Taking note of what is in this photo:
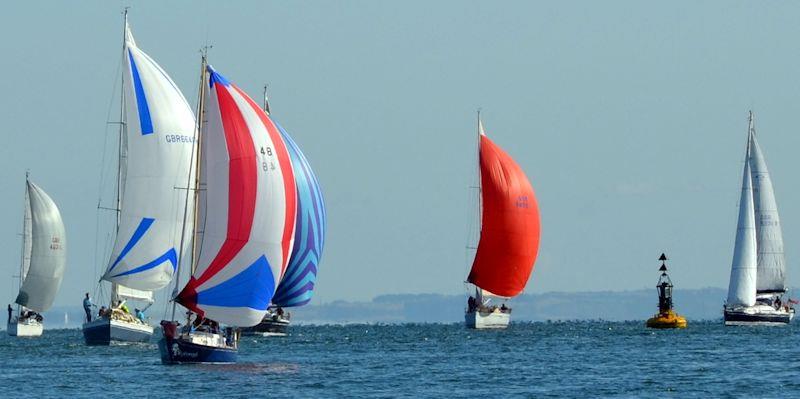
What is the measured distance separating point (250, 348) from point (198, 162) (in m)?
23.1

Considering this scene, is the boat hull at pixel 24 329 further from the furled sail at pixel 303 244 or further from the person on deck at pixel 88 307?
the furled sail at pixel 303 244

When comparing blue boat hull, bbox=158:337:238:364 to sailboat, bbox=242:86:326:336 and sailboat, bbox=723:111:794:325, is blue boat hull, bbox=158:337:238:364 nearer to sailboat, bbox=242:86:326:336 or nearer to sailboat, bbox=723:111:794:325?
sailboat, bbox=242:86:326:336

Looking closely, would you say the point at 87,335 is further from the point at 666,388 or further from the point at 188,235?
the point at 666,388

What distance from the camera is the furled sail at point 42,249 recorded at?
351 feet

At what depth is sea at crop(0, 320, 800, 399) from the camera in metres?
56.5

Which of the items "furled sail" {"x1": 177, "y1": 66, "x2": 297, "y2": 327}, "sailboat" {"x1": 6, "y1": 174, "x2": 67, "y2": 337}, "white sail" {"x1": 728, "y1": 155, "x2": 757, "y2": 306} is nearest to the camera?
"furled sail" {"x1": 177, "y1": 66, "x2": 297, "y2": 327}

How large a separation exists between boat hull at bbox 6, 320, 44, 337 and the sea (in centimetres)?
2122

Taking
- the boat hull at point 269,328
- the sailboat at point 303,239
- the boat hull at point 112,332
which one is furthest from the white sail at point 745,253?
the sailboat at point 303,239

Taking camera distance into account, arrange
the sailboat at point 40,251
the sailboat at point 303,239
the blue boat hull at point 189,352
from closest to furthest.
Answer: the blue boat hull at point 189,352
the sailboat at point 303,239
the sailboat at point 40,251

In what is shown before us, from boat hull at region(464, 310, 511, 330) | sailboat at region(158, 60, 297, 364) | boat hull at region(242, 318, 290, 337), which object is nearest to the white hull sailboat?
boat hull at region(242, 318, 290, 337)

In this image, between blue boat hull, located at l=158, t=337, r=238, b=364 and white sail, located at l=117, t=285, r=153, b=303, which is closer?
blue boat hull, located at l=158, t=337, r=238, b=364

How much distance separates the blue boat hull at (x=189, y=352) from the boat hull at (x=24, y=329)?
51.7m

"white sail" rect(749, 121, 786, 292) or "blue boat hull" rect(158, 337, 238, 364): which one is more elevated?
"white sail" rect(749, 121, 786, 292)

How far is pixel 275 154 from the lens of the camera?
200ft
